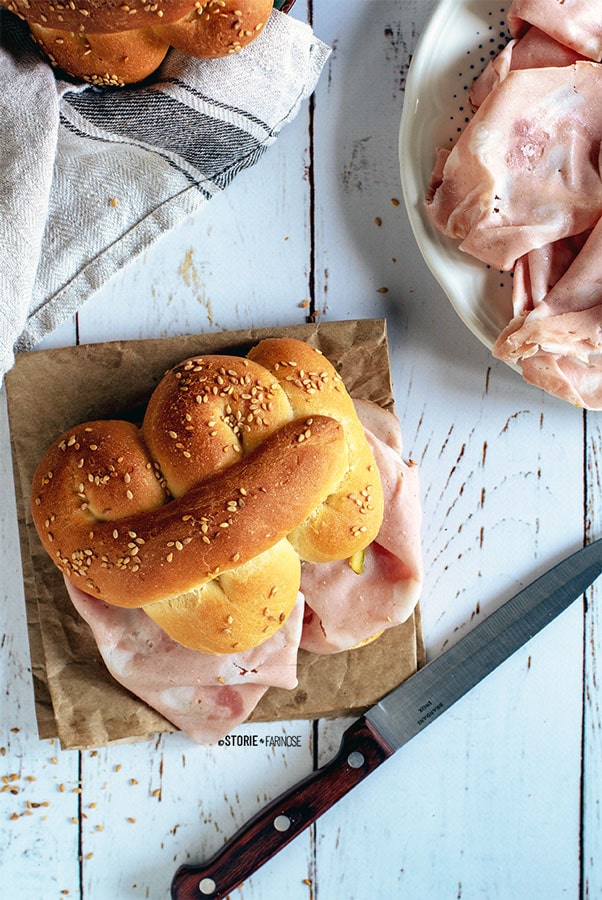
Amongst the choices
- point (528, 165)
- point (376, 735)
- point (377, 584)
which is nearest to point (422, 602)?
point (377, 584)

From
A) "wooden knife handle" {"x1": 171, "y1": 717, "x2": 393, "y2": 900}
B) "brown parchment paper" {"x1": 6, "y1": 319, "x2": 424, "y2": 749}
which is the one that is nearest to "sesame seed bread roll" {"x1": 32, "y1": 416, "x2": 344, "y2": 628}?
"brown parchment paper" {"x1": 6, "y1": 319, "x2": 424, "y2": 749}

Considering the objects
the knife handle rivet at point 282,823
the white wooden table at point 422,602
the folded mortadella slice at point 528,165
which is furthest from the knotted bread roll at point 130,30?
the knife handle rivet at point 282,823

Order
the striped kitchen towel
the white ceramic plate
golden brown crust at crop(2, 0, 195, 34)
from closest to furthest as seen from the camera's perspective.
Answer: golden brown crust at crop(2, 0, 195, 34) < the striped kitchen towel < the white ceramic plate

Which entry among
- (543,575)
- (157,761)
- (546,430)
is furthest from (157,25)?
(157,761)

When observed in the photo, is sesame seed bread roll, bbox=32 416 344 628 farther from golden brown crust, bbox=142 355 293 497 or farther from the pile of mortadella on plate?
the pile of mortadella on plate

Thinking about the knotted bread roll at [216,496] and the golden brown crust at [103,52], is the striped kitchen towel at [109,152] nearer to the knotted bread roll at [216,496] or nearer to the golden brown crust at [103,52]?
the golden brown crust at [103,52]
